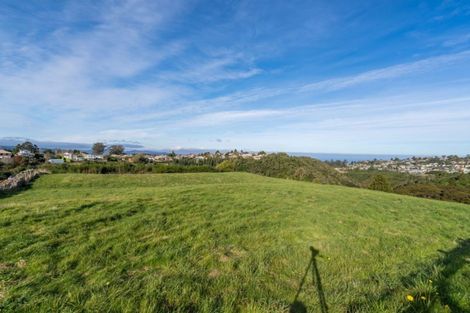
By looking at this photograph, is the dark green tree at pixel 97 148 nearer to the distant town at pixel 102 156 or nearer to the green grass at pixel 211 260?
the distant town at pixel 102 156

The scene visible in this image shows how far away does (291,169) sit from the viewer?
77.7 meters

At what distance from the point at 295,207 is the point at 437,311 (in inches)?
290

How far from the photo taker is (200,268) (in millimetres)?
4172

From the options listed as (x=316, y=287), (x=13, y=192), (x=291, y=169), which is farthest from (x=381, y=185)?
(x=13, y=192)

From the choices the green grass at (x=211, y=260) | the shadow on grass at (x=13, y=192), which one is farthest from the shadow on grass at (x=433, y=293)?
the shadow on grass at (x=13, y=192)

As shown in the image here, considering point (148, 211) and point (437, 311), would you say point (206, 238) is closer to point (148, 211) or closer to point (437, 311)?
point (148, 211)

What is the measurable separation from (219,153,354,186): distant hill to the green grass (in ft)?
202

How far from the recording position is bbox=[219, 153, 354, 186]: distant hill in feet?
234

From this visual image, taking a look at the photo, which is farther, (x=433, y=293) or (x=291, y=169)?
(x=291, y=169)

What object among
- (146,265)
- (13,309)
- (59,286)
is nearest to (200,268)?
(146,265)

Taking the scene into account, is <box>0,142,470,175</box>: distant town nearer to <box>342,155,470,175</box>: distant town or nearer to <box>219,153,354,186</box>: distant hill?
<box>342,155,470,175</box>: distant town

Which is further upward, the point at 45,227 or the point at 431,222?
the point at 45,227

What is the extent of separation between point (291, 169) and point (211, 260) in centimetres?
7615

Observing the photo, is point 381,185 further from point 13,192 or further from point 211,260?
point 13,192
